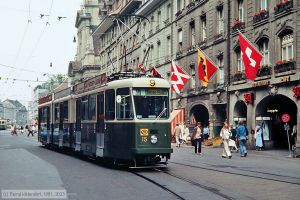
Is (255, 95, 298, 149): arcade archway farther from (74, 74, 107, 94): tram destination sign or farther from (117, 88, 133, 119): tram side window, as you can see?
(117, 88, 133, 119): tram side window

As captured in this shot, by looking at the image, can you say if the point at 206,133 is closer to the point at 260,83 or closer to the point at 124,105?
the point at 260,83

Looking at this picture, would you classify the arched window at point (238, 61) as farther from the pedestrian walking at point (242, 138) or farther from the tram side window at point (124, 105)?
the tram side window at point (124, 105)

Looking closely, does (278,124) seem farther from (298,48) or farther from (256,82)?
(298,48)

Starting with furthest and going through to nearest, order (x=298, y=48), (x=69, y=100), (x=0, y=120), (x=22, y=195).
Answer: (x=0, y=120) → (x=298, y=48) → (x=69, y=100) → (x=22, y=195)

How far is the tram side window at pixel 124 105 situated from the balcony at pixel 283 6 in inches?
550

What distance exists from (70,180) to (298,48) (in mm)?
16705

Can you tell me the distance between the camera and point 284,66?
2736cm

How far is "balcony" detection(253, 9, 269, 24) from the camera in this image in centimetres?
2925

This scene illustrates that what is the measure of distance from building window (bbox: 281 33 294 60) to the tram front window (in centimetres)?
1297

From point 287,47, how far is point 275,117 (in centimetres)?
527

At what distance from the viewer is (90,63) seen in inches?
3659

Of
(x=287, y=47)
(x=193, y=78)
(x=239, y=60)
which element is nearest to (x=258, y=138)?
(x=287, y=47)

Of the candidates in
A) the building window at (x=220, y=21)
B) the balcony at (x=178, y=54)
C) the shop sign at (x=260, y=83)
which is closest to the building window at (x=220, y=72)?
the building window at (x=220, y=21)

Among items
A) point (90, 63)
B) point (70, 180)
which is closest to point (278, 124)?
point (70, 180)
